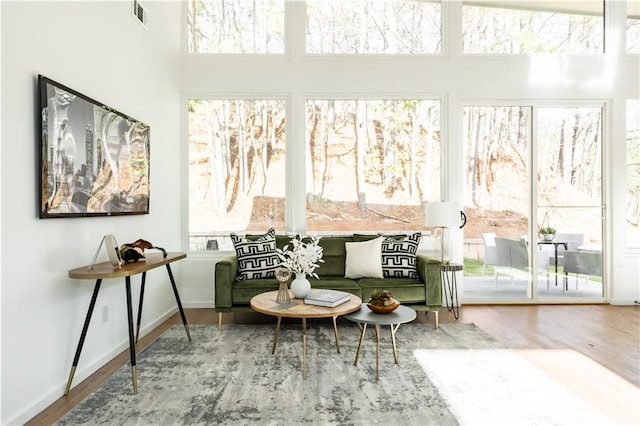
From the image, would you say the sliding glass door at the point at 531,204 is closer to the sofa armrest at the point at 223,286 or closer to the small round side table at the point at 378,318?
the small round side table at the point at 378,318

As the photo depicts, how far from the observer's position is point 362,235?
4.33 metres

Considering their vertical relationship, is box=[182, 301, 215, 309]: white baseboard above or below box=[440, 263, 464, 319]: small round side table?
below

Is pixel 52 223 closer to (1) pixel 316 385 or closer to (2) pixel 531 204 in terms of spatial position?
(1) pixel 316 385

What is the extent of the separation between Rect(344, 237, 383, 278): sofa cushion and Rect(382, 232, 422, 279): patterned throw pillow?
81 mm

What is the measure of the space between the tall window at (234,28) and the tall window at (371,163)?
37.6 inches

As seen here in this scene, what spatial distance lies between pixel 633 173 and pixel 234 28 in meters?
5.31

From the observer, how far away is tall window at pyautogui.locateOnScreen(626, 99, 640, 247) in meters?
4.64

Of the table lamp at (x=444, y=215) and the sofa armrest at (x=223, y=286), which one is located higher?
the table lamp at (x=444, y=215)

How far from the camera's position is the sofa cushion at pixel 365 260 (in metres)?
3.92

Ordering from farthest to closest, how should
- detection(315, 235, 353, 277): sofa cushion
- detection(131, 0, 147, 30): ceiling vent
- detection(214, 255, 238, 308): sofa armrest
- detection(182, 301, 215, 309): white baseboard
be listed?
detection(182, 301, 215, 309): white baseboard < detection(315, 235, 353, 277): sofa cushion < detection(214, 255, 238, 308): sofa armrest < detection(131, 0, 147, 30): ceiling vent

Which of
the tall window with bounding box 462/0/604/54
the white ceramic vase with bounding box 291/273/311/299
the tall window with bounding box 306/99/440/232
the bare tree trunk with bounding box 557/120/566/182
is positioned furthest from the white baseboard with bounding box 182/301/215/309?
the bare tree trunk with bounding box 557/120/566/182

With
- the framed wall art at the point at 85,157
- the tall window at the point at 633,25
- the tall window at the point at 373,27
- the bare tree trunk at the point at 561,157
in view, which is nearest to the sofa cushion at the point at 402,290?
the framed wall art at the point at 85,157

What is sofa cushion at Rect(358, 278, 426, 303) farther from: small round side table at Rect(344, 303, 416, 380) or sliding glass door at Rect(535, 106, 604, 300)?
sliding glass door at Rect(535, 106, 604, 300)

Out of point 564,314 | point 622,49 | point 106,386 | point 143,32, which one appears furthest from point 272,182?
point 622,49
